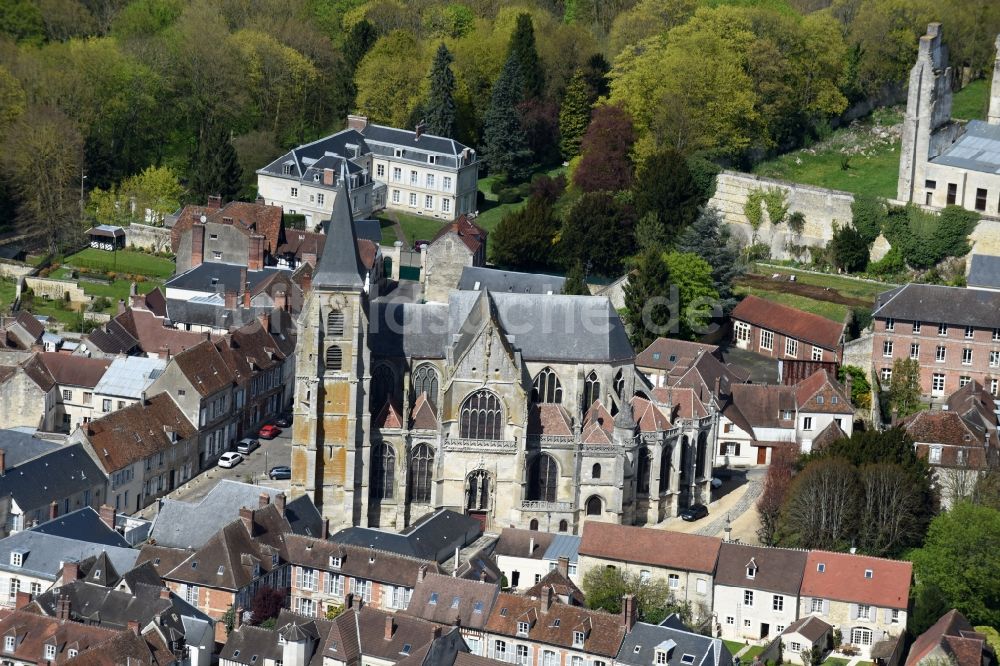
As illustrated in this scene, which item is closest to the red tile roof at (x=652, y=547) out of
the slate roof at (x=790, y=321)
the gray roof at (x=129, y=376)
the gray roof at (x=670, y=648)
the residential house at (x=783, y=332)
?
the gray roof at (x=670, y=648)

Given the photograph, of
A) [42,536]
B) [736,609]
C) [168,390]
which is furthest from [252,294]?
[736,609]

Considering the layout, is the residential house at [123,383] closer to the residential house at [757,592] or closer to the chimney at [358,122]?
the residential house at [757,592]

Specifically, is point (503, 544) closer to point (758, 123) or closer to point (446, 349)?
point (446, 349)

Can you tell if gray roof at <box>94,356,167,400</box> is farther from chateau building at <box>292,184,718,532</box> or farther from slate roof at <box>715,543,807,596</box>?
slate roof at <box>715,543,807,596</box>

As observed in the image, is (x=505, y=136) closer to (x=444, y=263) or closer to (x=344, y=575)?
(x=444, y=263)

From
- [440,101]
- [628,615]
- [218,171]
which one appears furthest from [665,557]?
[440,101]

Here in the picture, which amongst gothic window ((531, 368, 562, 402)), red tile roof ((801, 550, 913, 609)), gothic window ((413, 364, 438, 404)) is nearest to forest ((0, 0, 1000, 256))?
gothic window ((531, 368, 562, 402))
